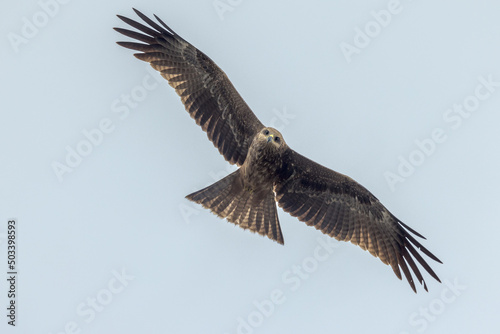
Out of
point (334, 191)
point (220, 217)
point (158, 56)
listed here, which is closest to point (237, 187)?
point (220, 217)

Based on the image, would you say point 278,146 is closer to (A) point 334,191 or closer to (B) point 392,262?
(A) point 334,191

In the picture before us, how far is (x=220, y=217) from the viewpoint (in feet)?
40.7

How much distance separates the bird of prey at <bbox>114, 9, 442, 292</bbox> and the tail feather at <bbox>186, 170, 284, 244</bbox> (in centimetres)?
2

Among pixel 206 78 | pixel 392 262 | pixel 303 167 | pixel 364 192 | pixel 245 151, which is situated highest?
pixel 206 78

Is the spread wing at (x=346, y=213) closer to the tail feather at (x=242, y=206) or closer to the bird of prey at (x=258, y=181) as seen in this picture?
the bird of prey at (x=258, y=181)

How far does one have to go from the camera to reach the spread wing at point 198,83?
40.1ft

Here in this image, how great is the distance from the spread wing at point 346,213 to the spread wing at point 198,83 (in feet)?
3.77

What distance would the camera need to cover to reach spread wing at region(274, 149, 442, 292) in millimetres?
12633

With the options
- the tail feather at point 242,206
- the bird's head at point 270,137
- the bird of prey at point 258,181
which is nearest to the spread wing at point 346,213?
the bird of prey at point 258,181

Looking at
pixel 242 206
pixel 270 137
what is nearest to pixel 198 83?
pixel 270 137

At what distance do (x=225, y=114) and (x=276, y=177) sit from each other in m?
1.25

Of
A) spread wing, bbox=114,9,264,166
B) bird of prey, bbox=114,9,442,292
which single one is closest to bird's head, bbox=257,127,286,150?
bird of prey, bbox=114,9,442,292

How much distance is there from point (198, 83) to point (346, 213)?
123 inches

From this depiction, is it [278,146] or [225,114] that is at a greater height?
[225,114]
